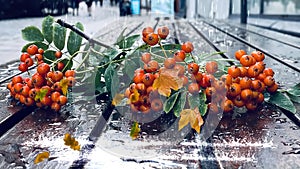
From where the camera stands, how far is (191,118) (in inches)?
19.5

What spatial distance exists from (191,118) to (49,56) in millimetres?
259

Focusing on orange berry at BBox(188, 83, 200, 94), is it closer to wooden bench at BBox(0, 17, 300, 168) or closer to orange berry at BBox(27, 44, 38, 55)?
wooden bench at BBox(0, 17, 300, 168)

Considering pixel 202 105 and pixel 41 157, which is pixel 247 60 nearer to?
pixel 202 105

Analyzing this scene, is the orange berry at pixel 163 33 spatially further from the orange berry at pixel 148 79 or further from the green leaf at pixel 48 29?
the green leaf at pixel 48 29

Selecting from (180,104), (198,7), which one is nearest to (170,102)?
(180,104)

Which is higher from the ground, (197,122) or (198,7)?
(198,7)

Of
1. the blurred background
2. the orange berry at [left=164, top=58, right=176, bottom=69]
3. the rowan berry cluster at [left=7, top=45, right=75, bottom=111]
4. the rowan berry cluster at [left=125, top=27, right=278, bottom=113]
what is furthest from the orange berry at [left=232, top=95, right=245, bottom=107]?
the blurred background

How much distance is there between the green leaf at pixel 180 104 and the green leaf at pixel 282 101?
0.51 ft

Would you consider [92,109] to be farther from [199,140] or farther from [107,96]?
[199,140]

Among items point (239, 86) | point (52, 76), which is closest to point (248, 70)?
point (239, 86)

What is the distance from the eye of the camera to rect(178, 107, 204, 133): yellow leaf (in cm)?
49

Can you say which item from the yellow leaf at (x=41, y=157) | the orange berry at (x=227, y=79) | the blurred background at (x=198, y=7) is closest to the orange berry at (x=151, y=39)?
the orange berry at (x=227, y=79)

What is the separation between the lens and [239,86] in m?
0.56

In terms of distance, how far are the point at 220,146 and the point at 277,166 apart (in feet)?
0.22
